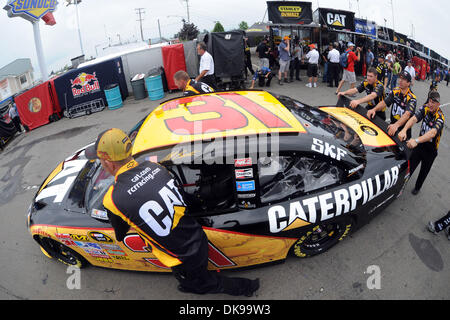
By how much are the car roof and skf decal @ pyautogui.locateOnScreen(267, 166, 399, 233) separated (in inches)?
28.4

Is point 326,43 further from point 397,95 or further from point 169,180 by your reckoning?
point 169,180

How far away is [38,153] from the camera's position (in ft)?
22.5

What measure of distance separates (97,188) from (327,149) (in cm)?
241

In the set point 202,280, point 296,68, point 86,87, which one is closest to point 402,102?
point 202,280

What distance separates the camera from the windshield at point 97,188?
9.14 feet

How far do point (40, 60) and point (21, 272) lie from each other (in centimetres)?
1114

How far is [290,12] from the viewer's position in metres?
10.7

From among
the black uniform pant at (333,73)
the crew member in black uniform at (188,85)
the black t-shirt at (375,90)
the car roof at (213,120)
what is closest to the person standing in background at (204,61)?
the crew member in black uniform at (188,85)

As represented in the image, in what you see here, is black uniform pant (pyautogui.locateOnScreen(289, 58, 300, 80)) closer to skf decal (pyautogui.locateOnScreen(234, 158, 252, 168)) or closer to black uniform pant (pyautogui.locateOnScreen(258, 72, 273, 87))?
black uniform pant (pyautogui.locateOnScreen(258, 72, 273, 87))

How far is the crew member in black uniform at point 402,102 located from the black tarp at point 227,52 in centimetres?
599

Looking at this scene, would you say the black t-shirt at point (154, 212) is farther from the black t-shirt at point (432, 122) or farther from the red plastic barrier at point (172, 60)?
the red plastic barrier at point (172, 60)
